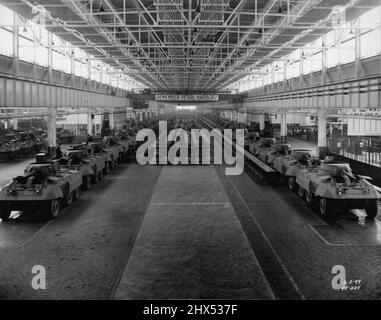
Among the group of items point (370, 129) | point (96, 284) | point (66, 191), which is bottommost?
point (96, 284)

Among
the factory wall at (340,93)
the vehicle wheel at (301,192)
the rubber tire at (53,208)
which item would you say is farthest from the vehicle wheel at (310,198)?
the rubber tire at (53,208)

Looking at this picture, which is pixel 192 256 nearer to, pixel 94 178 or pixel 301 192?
pixel 301 192

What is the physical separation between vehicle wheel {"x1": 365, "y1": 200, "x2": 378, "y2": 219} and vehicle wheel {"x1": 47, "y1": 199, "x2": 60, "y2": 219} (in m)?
9.72

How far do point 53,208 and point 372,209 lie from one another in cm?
991

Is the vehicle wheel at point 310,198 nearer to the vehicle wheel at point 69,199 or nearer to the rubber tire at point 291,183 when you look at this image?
the rubber tire at point 291,183

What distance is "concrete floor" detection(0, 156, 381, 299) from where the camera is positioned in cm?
823

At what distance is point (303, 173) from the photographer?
16031 mm

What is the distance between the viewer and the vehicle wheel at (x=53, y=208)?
1346 centimetres

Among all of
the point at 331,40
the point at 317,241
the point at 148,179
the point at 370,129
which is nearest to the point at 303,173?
the point at 317,241

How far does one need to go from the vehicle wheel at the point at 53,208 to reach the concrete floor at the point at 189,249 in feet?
0.97

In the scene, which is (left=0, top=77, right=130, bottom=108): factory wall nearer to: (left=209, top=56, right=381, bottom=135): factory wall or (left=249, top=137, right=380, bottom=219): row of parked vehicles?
(left=249, top=137, right=380, bottom=219): row of parked vehicles
